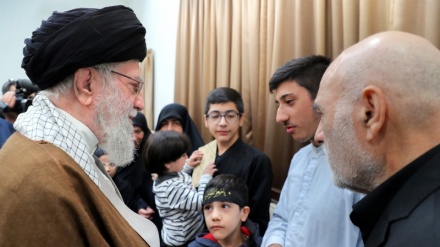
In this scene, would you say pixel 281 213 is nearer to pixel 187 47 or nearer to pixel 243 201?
pixel 243 201

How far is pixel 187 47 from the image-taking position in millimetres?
3615

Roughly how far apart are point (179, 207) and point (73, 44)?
1261 millimetres

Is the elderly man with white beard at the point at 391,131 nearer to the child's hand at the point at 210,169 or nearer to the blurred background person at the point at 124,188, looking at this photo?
the child's hand at the point at 210,169

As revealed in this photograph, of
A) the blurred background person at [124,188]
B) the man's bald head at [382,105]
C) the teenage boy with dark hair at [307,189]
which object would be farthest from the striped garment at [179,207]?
the man's bald head at [382,105]

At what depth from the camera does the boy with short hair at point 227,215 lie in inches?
72.5

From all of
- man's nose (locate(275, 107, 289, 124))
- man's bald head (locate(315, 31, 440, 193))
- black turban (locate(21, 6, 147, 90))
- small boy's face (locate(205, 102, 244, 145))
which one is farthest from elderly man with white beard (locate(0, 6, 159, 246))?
small boy's face (locate(205, 102, 244, 145))

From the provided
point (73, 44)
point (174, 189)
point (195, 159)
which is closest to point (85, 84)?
point (73, 44)

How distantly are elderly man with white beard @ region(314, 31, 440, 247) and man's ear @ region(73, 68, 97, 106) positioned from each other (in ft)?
2.09

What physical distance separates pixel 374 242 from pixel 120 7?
36.3 inches

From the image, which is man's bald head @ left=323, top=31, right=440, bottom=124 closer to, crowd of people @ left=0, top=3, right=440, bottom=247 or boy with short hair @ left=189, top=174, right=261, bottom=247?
crowd of people @ left=0, top=3, right=440, bottom=247

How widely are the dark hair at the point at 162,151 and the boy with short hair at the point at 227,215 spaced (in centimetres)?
33

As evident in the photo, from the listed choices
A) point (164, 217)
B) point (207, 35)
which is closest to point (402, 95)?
point (164, 217)

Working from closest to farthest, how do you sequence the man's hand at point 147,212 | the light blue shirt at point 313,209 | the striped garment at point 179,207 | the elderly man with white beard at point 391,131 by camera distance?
1. the elderly man with white beard at point 391,131
2. the light blue shirt at point 313,209
3. the striped garment at point 179,207
4. the man's hand at point 147,212

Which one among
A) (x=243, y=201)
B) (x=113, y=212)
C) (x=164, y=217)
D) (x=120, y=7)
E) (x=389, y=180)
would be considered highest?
(x=120, y=7)
